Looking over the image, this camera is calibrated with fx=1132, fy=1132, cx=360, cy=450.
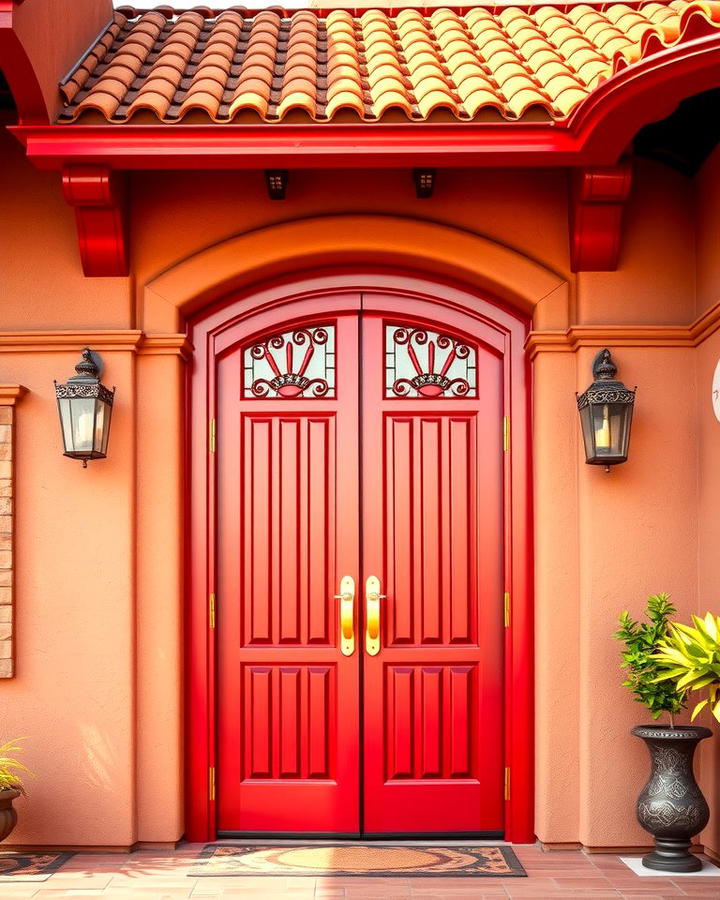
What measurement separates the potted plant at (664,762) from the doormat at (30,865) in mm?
2747

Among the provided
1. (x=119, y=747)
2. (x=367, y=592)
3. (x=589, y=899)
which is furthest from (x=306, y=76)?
(x=589, y=899)

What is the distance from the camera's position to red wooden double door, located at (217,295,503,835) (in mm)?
5863

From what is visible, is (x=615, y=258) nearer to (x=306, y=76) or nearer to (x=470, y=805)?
(x=306, y=76)

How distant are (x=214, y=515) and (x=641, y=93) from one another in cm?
294

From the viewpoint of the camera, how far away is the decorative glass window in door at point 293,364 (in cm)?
603

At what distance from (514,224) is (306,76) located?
4.24 feet

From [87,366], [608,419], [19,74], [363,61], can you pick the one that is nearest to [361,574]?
[608,419]

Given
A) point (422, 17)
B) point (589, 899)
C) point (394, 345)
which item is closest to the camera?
point (589, 899)

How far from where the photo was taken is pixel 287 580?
5.96 m

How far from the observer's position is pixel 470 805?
585cm

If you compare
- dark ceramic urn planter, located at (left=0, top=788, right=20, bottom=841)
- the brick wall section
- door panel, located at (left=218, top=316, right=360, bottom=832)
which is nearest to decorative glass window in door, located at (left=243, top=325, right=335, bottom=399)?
door panel, located at (left=218, top=316, right=360, bottom=832)

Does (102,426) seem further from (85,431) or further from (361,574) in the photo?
(361,574)

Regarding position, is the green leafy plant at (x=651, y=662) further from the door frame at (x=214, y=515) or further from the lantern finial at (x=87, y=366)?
the lantern finial at (x=87, y=366)

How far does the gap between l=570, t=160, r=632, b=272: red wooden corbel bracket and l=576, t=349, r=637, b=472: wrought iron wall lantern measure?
652 mm
